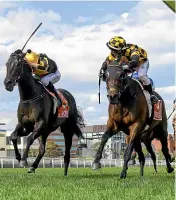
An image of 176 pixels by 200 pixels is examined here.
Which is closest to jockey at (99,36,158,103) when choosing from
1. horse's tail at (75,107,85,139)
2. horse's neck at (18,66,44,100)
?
horse's neck at (18,66,44,100)

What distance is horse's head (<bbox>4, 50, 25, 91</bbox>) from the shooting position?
10.7m

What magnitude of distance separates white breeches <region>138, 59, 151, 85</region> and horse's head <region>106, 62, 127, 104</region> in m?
1.40

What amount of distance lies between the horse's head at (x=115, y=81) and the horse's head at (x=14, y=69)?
247cm

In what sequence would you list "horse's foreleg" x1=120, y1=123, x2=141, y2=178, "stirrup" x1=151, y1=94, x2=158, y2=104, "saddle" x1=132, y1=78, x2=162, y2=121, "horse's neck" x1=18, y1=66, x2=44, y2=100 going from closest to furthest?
"horse's foreleg" x1=120, y1=123, x2=141, y2=178 → "saddle" x1=132, y1=78, x2=162, y2=121 → "stirrup" x1=151, y1=94, x2=158, y2=104 → "horse's neck" x1=18, y1=66, x2=44, y2=100

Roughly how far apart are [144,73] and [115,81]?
1.91m

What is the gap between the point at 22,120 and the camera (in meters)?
11.1

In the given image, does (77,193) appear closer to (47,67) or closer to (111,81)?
(111,81)

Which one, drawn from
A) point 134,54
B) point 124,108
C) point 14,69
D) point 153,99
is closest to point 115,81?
point 124,108

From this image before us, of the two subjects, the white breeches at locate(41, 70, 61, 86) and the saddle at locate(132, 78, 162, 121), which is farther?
the white breeches at locate(41, 70, 61, 86)

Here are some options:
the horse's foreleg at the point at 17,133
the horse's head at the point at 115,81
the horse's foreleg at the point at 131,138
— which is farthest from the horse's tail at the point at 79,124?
the horse's head at the point at 115,81

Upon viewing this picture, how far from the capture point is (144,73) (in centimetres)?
1081

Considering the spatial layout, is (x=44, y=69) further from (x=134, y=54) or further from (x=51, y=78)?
(x=134, y=54)

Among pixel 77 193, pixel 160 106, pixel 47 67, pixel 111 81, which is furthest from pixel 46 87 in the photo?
pixel 77 193

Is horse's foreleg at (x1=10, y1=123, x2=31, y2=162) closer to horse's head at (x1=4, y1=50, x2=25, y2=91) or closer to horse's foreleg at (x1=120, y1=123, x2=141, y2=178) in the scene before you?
horse's head at (x1=4, y1=50, x2=25, y2=91)
